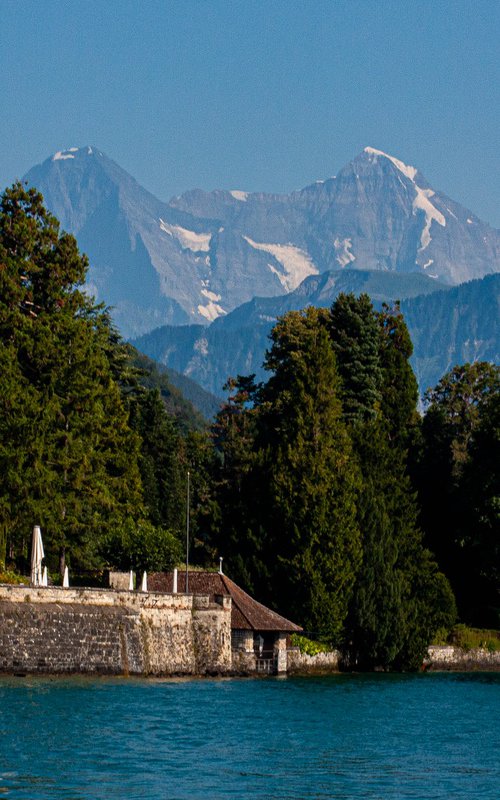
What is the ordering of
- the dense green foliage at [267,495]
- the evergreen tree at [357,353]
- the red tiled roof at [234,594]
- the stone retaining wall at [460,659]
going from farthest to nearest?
the evergreen tree at [357,353] < the stone retaining wall at [460,659] < the dense green foliage at [267,495] < the red tiled roof at [234,594]

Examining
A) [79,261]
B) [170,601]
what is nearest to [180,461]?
[79,261]

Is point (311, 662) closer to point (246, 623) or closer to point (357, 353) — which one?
A: point (246, 623)

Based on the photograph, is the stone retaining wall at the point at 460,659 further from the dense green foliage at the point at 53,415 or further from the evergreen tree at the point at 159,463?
the evergreen tree at the point at 159,463

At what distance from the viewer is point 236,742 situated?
1588 inches

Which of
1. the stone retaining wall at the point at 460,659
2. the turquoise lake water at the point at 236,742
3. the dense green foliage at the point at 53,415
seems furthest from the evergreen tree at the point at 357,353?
the turquoise lake water at the point at 236,742

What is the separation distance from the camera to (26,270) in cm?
7531

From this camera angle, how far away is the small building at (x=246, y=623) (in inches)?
2467

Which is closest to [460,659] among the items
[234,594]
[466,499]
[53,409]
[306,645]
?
[466,499]

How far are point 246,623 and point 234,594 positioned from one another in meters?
2.12

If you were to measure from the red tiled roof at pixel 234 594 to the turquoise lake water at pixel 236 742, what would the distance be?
502 centimetres

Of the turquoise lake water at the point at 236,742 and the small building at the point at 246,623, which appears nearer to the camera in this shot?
the turquoise lake water at the point at 236,742

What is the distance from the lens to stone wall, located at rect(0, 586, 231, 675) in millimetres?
50688

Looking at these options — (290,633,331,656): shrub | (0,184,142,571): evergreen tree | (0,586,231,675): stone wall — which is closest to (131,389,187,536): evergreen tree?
(0,184,142,571): evergreen tree

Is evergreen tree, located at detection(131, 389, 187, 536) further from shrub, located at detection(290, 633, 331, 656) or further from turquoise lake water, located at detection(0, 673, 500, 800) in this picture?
turquoise lake water, located at detection(0, 673, 500, 800)
